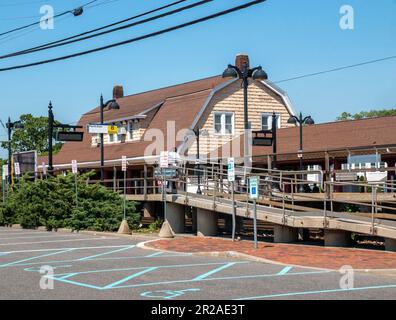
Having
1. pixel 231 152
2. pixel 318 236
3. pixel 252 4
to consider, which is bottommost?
pixel 318 236

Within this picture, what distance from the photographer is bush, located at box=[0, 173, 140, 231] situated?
27203 mm

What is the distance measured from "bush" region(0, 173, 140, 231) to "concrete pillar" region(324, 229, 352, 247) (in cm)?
1086

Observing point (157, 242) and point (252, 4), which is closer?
point (252, 4)

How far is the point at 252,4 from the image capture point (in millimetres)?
14055

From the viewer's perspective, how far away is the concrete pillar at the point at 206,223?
24.2m

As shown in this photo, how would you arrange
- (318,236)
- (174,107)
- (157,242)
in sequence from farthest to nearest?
(174,107) → (318,236) → (157,242)

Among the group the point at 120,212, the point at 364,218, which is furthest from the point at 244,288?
the point at 120,212

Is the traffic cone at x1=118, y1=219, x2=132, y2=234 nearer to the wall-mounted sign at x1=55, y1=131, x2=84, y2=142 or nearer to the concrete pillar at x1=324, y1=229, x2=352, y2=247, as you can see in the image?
the concrete pillar at x1=324, y1=229, x2=352, y2=247

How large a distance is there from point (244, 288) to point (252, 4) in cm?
615

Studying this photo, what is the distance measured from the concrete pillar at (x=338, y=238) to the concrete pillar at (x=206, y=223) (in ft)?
20.1

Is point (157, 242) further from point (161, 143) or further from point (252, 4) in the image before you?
point (161, 143)

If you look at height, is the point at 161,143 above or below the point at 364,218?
above

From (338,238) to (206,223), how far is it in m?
6.58

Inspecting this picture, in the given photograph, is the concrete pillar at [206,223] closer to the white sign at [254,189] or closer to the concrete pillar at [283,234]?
the concrete pillar at [283,234]
